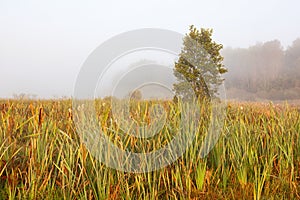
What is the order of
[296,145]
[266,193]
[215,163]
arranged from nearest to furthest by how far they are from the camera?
[266,193] → [215,163] → [296,145]

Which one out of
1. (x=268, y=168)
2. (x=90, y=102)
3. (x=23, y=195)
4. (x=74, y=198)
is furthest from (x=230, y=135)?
(x=23, y=195)

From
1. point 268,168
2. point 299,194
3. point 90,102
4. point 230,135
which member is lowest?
point 299,194

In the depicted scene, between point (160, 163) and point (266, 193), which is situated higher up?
point (160, 163)

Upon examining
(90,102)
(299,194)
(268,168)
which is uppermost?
(90,102)

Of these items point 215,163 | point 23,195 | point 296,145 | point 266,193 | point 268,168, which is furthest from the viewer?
point 296,145

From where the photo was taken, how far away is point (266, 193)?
2.17 metres

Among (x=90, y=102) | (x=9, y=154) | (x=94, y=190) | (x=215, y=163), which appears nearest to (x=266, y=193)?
(x=215, y=163)

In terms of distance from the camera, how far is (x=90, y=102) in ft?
8.70

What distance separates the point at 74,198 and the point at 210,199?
971 mm

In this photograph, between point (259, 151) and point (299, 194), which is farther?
point (259, 151)

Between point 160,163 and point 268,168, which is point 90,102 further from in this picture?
point 268,168

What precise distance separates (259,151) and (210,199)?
39.0 inches

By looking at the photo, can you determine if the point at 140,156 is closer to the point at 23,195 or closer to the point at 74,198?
the point at 74,198

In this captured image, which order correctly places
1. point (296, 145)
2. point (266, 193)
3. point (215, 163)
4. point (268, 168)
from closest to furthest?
point (266, 193) → point (268, 168) → point (215, 163) → point (296, 145)
